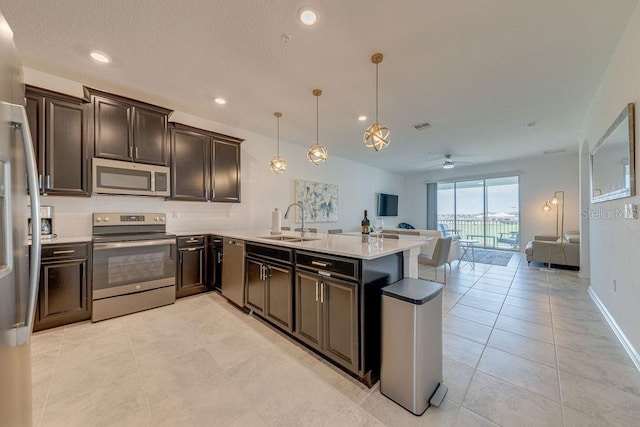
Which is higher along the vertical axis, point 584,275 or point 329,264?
point 329,264

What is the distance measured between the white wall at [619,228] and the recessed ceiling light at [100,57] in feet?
15.0

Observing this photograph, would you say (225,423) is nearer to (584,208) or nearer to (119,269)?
(119,269)

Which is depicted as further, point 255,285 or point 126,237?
point 126,237

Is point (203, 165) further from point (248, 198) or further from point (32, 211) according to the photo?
point (32, 211)

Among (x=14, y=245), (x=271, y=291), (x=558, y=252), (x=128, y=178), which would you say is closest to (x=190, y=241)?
(x=128, y=178)

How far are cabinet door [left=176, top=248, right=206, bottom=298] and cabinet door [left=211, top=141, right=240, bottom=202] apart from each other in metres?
0.91

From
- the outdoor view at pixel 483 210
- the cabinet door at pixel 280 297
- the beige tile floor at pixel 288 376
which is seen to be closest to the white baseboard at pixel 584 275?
the beige tile floor at pixel 288 376

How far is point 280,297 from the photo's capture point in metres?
2.42

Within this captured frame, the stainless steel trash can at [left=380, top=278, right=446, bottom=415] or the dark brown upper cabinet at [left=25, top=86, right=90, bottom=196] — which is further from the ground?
the dark brown upper cabinet at [left=25, top=86, right=90, bottom=196]

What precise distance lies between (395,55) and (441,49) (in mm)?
420

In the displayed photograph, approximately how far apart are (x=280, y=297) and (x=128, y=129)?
2.79 meters

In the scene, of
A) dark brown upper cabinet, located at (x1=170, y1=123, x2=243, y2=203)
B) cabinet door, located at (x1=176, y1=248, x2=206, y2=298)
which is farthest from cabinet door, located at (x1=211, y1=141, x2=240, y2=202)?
cabinet door, located at (x1=176, y1=248, x2=206, y2=298)

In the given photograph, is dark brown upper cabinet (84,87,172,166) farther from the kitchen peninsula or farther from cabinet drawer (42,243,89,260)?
the kitchen peninsula

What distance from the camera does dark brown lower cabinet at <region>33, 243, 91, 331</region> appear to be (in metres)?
2.48
